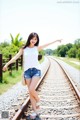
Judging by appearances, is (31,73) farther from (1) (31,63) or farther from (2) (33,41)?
(2) (33,41)

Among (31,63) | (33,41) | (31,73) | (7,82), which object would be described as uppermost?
(33,41)

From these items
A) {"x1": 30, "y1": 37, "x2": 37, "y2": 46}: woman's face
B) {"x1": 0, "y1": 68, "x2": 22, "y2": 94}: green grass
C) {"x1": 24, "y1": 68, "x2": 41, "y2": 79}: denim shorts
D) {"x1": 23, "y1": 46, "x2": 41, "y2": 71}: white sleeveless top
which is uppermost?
{"x1": 30, "y1": 37, "x2": 37, "y2": 46}: woman's face

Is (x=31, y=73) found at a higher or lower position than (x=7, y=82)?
higher

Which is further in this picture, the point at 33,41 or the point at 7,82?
the point at 7,82

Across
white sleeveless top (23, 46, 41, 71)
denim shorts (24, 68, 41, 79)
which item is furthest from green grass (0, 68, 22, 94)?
white sleeveless top (23, 46, 41, 71)

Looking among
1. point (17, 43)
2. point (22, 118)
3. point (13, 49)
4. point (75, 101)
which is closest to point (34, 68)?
point (22, 118)

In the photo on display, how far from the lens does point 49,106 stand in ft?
26.8

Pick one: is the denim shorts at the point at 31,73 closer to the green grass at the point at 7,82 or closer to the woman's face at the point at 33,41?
the woman's face at the point at 33,41

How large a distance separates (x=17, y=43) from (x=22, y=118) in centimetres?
2642

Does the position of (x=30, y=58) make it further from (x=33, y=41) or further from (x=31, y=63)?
(x=33, y=41)

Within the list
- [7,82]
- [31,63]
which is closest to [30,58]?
[31,63]

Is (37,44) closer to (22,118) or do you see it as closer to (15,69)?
(22,118)

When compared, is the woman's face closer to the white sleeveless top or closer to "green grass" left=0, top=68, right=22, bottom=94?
the white sleeveless top

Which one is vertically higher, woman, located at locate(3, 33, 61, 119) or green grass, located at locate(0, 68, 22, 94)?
woman, located at locate(3, 33, 61, 119)
